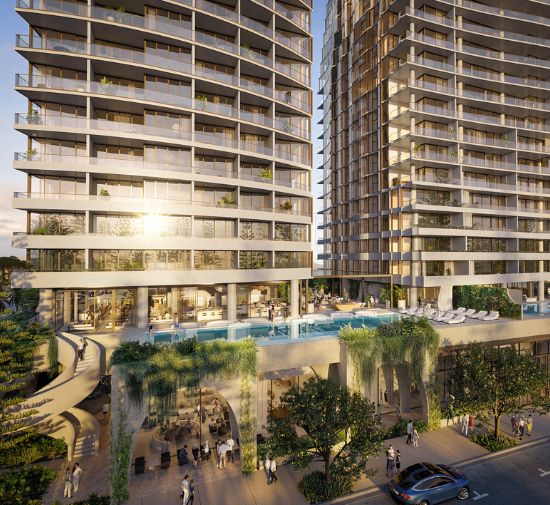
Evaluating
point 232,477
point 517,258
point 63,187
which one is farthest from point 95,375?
point 517,258

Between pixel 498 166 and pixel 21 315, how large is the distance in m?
54.8

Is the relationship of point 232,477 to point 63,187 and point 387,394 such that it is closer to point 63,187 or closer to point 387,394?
point 387,394

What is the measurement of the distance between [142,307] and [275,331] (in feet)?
45.6

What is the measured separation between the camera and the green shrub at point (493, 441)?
19.6m

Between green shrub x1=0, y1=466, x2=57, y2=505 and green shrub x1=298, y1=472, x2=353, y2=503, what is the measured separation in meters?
11.5

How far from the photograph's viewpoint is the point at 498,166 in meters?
44.9

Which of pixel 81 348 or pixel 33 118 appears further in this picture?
pixel 33 118

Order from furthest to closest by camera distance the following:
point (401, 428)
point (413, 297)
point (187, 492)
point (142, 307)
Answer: point (413, 297), point (142, 307), point (401, 428), point (187, 492)

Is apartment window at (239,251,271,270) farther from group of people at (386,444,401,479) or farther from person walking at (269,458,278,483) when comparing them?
group of people at (386,444,401,479)

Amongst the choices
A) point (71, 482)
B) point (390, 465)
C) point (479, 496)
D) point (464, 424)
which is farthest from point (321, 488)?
point (71, 482)

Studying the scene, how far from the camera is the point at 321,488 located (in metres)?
15.6

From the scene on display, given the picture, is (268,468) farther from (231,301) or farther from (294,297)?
(294,297)

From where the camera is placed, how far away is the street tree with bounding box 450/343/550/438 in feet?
63.7

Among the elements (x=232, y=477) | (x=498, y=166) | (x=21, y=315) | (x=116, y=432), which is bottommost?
(x=232, y=477)
